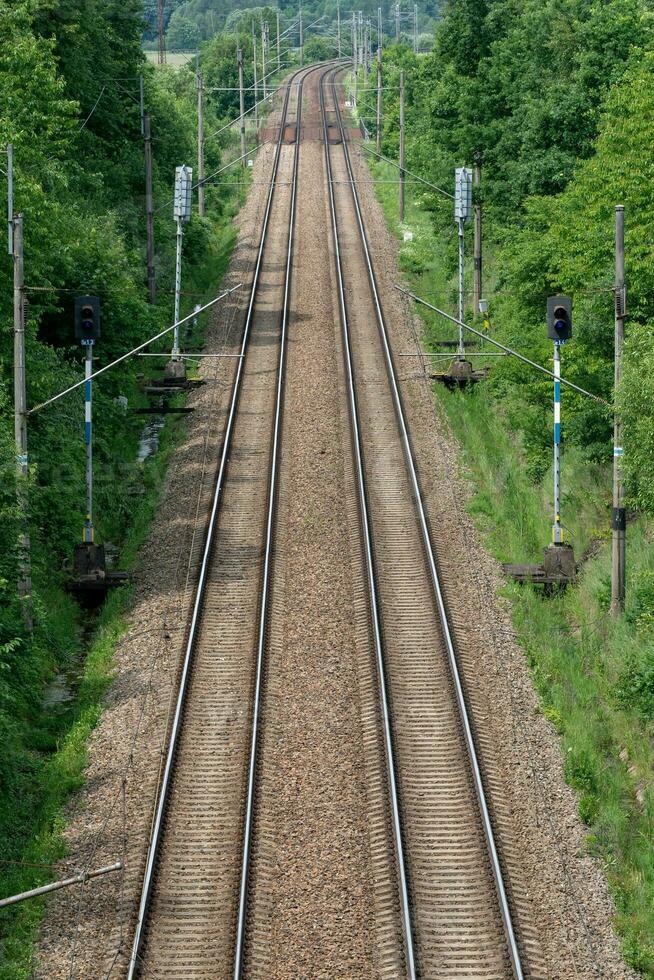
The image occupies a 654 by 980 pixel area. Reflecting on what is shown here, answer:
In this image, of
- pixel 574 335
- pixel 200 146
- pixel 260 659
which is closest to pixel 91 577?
pixel 260 659

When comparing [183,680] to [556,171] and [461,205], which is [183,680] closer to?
[461,205]

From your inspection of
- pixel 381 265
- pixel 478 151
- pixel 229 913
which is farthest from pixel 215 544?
pixel 381 265

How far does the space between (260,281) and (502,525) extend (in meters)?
26.3

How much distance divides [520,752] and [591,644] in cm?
445

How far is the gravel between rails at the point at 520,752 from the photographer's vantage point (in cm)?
1670

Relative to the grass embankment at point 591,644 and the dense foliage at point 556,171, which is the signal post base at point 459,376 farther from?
the dense foliage at point 556,171

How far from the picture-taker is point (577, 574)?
2812cm

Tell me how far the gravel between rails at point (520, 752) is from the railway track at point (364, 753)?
484mm

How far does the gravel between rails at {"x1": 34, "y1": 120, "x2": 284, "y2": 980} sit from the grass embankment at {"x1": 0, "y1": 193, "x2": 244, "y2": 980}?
0.22m

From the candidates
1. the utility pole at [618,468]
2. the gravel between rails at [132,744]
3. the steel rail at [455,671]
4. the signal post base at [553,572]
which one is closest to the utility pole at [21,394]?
the gravel between rails at [132,744]

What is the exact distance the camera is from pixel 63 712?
23.8 metres

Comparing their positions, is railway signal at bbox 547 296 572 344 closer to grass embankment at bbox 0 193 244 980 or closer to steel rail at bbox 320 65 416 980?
steel rail at bbox 320 65 416 980

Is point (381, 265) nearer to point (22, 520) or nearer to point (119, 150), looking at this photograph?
point (119, 150)

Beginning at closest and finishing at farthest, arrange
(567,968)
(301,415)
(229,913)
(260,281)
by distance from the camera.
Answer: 1. (567,968)
2. (229,913)
3. (301,415)
4. (260,281)
